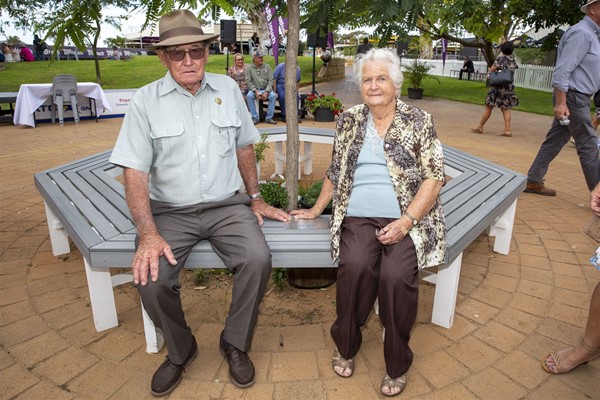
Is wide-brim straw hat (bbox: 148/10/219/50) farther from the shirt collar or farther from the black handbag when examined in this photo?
the black handbag

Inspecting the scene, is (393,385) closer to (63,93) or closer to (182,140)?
(182,140)

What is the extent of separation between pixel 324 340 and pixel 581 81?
3.47 m

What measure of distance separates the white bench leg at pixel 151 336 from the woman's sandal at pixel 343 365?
2.96 ft

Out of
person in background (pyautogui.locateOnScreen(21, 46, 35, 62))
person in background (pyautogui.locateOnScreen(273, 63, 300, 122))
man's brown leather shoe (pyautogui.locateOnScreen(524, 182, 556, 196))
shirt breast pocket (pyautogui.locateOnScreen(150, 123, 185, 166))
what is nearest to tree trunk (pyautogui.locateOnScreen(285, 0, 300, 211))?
shirt breast pocket (pyautogui.locateOnScreen(150, 123, 185, 166))

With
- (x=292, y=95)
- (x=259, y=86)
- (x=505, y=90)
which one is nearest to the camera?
(x=292, y=95)

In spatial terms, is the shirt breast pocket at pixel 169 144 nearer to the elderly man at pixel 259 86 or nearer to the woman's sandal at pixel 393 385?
the woman's sandal at pixel 393 385

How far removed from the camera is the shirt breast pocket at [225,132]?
2.33 m

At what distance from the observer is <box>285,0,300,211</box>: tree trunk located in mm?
2717

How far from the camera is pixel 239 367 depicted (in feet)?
7.16

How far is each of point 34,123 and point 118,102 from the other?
82.9 inches

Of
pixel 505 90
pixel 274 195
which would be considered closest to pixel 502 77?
pixel 505 90

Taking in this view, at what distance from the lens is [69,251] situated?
138 inches

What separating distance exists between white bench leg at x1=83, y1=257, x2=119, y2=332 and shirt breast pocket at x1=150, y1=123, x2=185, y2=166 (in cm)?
71

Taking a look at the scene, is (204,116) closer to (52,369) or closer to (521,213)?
(52,369)
